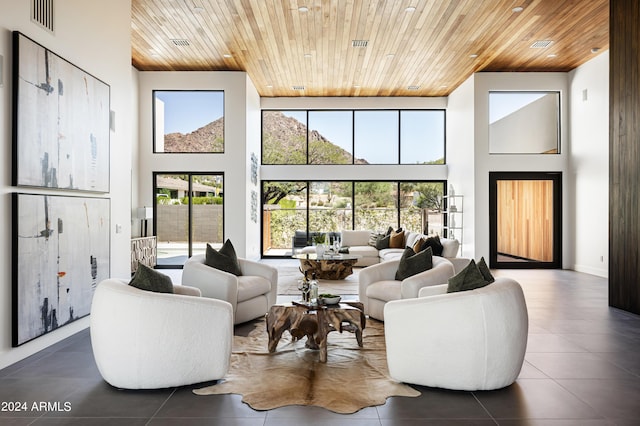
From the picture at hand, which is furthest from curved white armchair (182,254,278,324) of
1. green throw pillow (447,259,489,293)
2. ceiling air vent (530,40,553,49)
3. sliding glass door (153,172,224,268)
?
ceiling air vent (530,40,553,49)

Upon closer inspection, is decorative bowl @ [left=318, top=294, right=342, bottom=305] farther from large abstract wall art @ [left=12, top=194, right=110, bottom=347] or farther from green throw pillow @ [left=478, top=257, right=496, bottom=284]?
large abstract wall art @ [left=12, top=194, right=110, bottom=347]

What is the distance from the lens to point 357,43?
7.66 meters

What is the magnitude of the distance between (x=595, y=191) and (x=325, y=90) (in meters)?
6.07

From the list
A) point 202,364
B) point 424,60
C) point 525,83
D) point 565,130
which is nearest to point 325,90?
point 424,60

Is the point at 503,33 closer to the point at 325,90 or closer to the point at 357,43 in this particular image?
the point at 357,43

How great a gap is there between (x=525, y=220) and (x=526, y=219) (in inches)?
1.3

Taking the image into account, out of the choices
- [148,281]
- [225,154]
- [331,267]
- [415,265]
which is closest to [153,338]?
[148,281]

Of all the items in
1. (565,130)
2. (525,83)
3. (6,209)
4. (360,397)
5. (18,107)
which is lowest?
(360,397)

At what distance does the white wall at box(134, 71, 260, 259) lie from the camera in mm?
9352

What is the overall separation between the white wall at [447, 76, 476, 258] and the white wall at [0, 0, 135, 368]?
6903mm

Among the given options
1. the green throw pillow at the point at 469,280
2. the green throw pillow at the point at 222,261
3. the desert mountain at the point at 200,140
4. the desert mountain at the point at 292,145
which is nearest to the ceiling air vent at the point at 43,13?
the green throw pillow at the point at 222,261

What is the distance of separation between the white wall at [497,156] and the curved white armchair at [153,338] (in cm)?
764

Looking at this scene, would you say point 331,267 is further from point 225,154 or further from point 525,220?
point 525,220

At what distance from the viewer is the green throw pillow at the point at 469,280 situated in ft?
10.8
